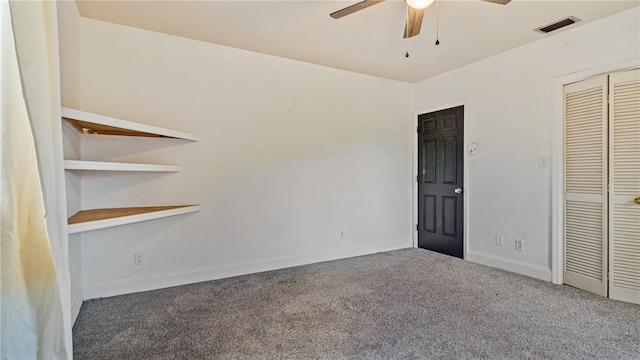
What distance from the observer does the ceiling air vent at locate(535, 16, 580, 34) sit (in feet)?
8.65

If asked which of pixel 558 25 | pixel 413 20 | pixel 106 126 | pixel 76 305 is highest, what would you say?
pixel 558 25

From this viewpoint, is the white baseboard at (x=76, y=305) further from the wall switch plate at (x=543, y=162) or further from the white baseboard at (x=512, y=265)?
the wall switch plate at (x=543, y=162)

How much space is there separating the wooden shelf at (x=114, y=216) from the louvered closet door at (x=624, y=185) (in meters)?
3.79

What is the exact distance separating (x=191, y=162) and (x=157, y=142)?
1.16 ft

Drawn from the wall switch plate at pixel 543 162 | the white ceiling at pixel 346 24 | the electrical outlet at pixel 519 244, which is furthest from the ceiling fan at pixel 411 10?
the electrical outlet at pixel 519 244

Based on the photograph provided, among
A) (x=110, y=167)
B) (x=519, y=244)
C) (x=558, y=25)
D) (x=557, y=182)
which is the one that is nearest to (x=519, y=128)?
(x=557, y=182)

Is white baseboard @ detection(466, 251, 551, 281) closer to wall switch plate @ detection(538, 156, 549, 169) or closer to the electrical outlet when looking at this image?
the electrical outlet

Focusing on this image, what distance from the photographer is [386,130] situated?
4.29 m

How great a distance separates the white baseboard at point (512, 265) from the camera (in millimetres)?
3076

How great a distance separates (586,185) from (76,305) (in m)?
4.48

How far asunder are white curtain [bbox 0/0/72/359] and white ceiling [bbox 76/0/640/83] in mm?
1559

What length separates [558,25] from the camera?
9.00 feet

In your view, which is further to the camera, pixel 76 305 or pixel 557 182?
pixel 557 182

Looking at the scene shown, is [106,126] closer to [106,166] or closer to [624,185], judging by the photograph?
[106,166]
